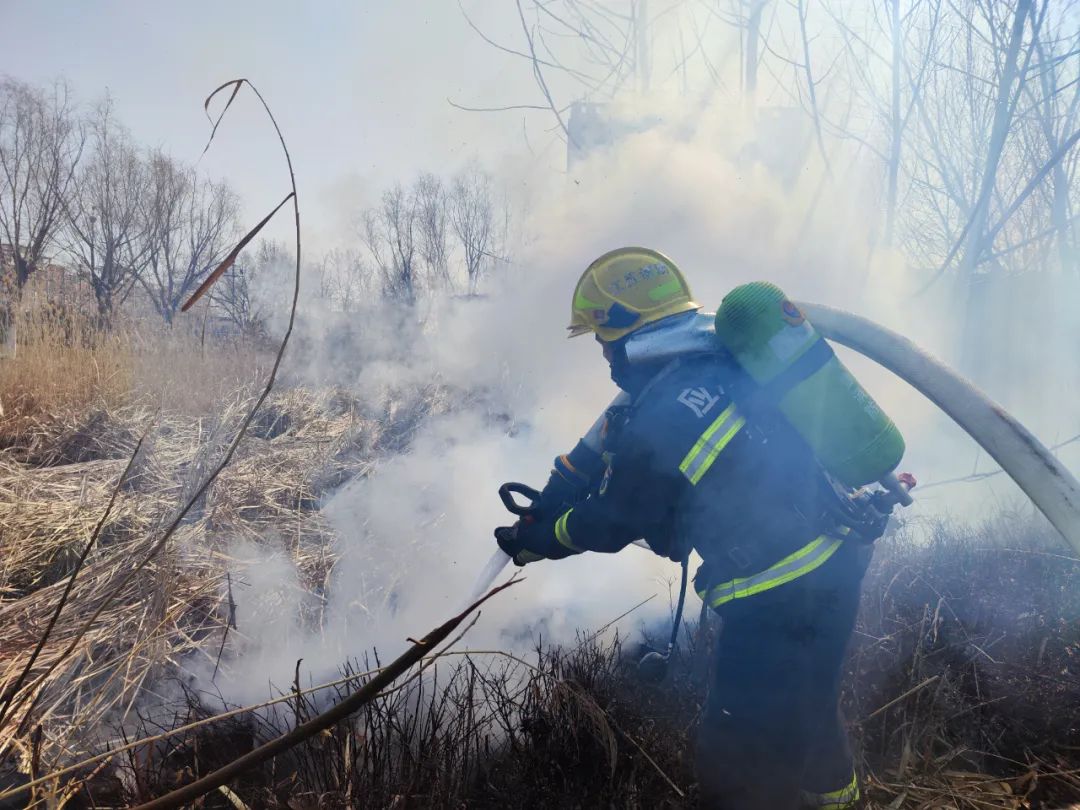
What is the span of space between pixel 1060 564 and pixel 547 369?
4.58m

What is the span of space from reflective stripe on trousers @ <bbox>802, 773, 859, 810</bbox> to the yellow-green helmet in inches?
79.0

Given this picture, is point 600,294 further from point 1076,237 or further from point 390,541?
point 1076,237

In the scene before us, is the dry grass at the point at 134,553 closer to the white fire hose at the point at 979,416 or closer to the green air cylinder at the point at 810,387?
the white fire hose at the point at 979,416

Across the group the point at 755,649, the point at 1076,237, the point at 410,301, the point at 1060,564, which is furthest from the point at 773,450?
the point at 410,301

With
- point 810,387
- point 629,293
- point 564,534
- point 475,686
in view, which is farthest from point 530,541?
point 810,387

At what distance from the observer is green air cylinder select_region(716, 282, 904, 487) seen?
229cm

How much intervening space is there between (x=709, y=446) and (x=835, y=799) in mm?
1545

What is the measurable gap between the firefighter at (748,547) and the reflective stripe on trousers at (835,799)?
0.50 ft

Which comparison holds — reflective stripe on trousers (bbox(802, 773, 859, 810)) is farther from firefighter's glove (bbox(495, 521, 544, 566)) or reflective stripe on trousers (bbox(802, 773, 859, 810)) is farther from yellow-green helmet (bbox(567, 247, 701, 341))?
yellow-green helmet (bbox(567, 247, 701, 341))

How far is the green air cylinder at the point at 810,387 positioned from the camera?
229 centimetres

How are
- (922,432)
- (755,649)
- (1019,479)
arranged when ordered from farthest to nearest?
(922,432) < (1019,479) < (755,649)

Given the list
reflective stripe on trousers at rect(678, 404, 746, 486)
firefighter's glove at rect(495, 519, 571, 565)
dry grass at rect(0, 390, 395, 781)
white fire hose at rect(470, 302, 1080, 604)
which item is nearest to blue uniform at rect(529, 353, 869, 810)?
reflective stripe on trousers at rect(678, 404, 746, 486)

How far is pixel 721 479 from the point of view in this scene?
2365mm

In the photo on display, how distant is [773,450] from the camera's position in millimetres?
2395
